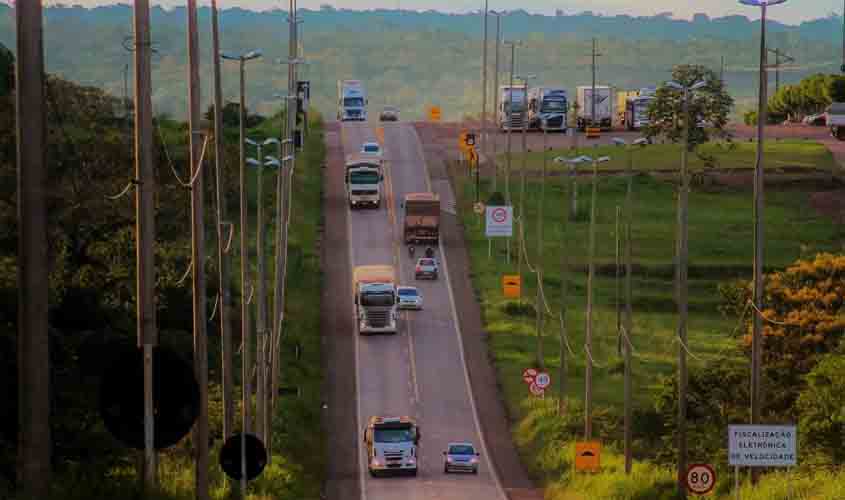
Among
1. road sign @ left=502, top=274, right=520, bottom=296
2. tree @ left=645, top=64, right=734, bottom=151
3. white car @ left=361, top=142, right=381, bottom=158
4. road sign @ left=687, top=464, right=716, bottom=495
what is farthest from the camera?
white car @ left=361, top=142, right=381, bottom=158

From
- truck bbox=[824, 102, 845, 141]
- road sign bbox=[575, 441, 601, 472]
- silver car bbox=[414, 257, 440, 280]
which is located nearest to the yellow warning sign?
silver car bbox=[414, 257, 440, 280]

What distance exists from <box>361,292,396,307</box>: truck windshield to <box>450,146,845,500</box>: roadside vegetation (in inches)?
235

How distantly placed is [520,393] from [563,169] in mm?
57555

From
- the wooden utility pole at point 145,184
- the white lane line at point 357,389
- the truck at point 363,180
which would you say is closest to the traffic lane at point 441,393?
the white lane line at point 357,389

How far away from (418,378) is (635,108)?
78.2 m

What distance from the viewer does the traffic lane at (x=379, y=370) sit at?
65.1 metres

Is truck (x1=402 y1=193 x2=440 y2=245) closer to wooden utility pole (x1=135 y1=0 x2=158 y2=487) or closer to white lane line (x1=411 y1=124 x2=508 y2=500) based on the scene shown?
white lane line (x1=411 y1=124 x2=508 y2=500)

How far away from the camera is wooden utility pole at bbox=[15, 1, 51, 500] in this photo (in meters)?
19.5

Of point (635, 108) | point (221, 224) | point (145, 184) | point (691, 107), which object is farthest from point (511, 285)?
point (145, 184)

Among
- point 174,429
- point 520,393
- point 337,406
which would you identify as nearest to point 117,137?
point 337,406

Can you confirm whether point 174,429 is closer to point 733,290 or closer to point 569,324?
point 733,290

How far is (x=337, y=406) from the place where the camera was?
267 ft

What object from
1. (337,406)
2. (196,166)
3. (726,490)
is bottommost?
(337,406)

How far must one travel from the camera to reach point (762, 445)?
124ft
